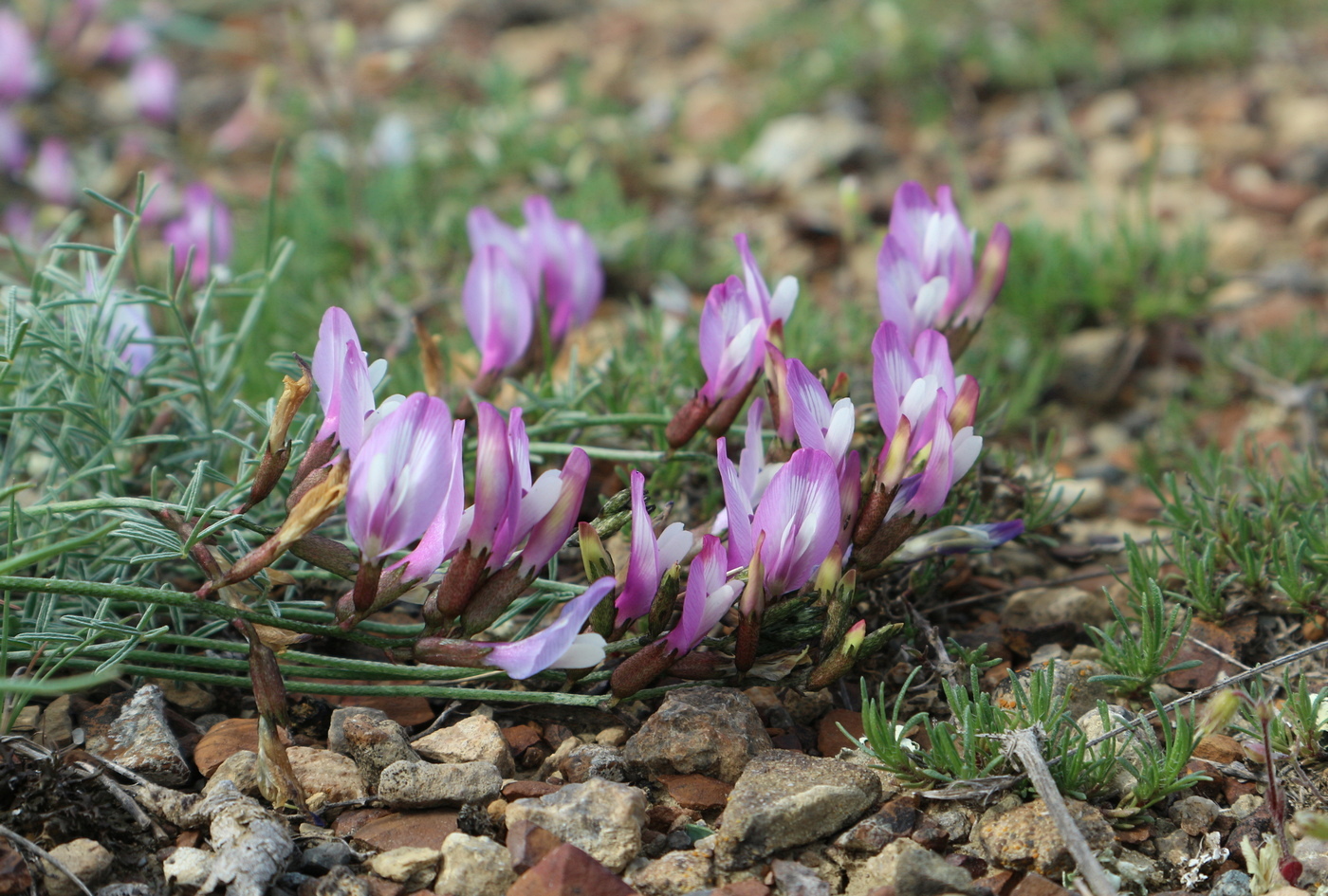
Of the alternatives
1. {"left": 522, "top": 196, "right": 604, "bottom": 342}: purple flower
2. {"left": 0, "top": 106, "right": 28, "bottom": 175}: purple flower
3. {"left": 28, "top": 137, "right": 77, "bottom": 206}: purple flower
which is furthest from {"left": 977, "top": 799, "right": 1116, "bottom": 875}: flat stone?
{"left": 0, "top": 106, "right": 28, "bottom": 175}: purple flower

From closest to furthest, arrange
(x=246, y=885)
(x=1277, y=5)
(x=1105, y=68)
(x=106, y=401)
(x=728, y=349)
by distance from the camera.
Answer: (x=246, y=885) < (x=728, y=349) < (x=106, y=401) < (x=1105, y=68) < (x=1277, y=5)

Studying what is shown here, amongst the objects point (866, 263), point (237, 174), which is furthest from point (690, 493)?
point (237, 174)

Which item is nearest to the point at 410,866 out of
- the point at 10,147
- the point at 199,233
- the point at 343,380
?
the point at 343,380

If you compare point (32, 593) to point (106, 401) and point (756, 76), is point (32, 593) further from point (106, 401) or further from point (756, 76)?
point (756, 76)

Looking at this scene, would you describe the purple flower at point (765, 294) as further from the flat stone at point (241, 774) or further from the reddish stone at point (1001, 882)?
the flat stone at point (241, 774)

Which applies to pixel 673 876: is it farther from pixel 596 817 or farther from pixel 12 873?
pixel 12 873

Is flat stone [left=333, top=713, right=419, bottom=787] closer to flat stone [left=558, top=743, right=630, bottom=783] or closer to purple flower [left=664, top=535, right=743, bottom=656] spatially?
flat stone [left=558, top=743, right=630, bottom=783]
